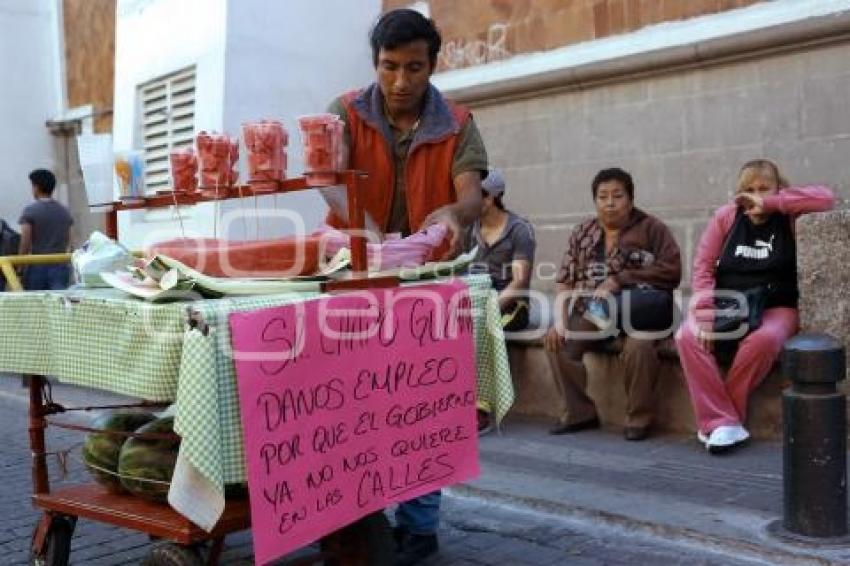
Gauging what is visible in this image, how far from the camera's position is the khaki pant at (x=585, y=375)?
212 inches

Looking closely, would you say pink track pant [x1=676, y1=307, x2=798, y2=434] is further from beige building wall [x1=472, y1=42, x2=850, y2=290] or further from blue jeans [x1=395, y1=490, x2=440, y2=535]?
beige building wall [x1=472, y1=42, x2=850, y2=290]

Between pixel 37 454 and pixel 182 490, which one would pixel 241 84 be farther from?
pixel 182 490

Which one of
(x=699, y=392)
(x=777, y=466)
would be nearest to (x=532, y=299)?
(x=699, y=392)

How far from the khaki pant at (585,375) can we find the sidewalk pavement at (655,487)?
142mm

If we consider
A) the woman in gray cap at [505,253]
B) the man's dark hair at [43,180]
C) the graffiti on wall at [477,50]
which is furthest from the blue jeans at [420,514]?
the man's dark hair at [43,180]

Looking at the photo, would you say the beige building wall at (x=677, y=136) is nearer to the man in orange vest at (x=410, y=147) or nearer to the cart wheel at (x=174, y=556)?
the man in orange vest at (x=410, y=147)

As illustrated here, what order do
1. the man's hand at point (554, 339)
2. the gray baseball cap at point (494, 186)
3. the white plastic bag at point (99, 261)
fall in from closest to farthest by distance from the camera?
the white plastic bag at point (99, 261), the man's hand at point (554, 339), the gray baseball cap at point (494, 186)

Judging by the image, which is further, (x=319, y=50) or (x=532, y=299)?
(x=319, y=50)

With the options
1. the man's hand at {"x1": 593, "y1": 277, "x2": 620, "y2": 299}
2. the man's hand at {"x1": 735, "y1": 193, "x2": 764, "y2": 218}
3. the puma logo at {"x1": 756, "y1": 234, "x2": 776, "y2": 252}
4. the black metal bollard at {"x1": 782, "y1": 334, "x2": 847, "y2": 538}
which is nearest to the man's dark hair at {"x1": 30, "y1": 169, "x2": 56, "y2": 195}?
the man's hand at {"x1": 593, "y1": 277, "x2": 620, "y2": 299}

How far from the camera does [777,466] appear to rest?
4758 millimetres

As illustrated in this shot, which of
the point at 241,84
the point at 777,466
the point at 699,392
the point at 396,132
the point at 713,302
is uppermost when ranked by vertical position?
the point at 241,84

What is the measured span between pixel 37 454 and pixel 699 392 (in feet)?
10.7

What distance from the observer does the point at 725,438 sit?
4973 mm

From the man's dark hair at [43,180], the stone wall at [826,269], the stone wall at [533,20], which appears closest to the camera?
the stone wall at [826,269]
